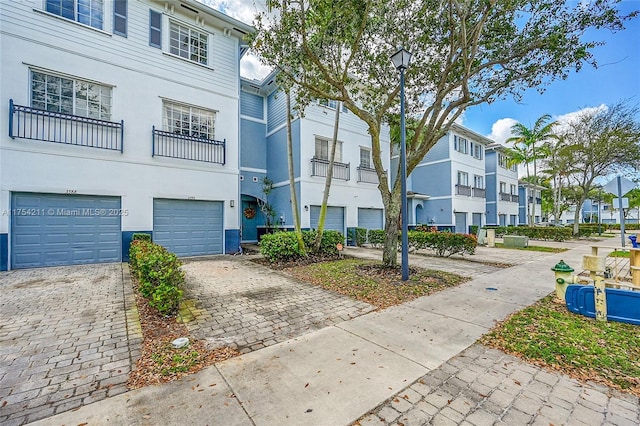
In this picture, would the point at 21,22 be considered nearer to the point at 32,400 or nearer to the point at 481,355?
the point at 32,400

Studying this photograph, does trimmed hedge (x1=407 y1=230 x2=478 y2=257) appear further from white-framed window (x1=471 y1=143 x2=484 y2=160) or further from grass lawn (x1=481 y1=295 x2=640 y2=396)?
white-framed window (x1=471 y1=143 x2=484 y2=160)

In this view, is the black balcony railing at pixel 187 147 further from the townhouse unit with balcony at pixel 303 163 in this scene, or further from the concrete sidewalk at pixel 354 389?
the concrete sidewalk at pixel 354 389

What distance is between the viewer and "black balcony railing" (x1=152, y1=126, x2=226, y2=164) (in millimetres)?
10531

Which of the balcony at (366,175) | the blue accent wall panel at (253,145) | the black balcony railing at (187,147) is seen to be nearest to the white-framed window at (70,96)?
the black balcony railing at (187,147)

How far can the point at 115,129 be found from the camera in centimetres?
967

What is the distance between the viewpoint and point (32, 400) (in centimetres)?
264

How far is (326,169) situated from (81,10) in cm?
1102

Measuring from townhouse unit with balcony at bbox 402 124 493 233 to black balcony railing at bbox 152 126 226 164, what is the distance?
14700 mm

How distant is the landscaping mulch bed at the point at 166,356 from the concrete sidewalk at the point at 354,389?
0.17 meters

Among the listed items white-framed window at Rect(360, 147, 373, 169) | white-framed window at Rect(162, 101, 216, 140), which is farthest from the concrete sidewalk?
white-framed window at Rect(360, 147, 373, 169)

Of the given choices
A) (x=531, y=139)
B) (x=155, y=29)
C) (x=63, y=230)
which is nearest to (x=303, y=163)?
(x=155, y=29)

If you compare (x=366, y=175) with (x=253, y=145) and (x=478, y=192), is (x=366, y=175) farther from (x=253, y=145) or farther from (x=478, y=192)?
(x=478, y=192)

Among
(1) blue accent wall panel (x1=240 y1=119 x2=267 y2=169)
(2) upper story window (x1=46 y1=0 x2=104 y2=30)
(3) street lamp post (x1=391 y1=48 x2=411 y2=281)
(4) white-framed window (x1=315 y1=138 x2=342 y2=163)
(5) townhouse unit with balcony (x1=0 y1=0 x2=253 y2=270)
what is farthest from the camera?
(1) blue accent wall panel (x1=240 y1=119 x2=267 y2=169)

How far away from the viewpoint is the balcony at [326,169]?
1409cm
